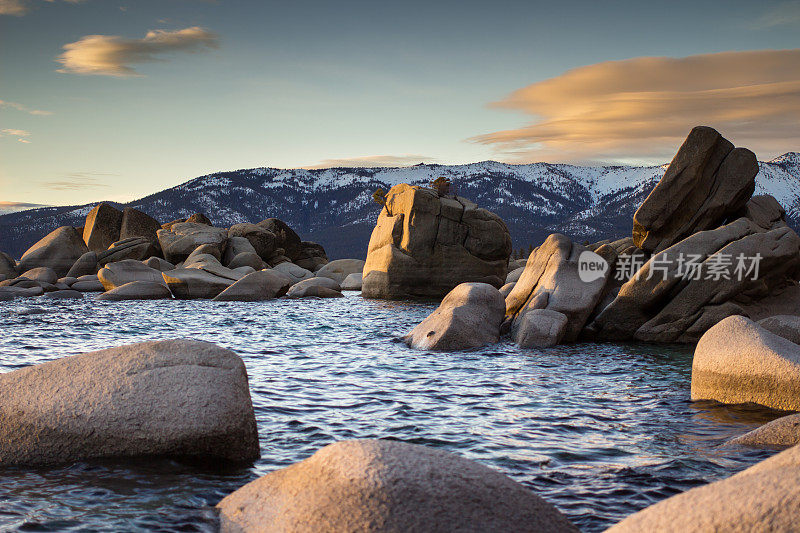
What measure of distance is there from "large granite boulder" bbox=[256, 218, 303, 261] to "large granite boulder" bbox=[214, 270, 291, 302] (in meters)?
18.5

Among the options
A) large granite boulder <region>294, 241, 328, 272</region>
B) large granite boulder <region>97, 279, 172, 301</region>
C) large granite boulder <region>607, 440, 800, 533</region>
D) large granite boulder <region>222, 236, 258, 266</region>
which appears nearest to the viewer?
large granite boulder <region>607, 440, 800, 533</region>

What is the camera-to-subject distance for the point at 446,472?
16.6 ft

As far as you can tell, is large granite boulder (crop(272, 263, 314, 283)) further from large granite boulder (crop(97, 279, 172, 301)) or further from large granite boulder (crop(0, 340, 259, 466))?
large granite boulder (crop(0, 340, 259, 466))

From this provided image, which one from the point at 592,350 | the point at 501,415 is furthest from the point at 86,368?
the point at 592,350

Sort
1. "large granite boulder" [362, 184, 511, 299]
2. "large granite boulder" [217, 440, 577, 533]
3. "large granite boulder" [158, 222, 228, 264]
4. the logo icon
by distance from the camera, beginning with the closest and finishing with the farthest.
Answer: "large granite boulder" [217, 440, 577, 533] < the logo icon < "large granite boulder" [362, 184, 511, 299] < "large granite boulder" [158, 222, 228, 264]

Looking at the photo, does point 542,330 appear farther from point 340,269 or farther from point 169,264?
point 340,269

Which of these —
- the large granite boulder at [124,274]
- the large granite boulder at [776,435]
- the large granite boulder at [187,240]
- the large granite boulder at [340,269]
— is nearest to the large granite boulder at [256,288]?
the large granite boulder at [124,274]

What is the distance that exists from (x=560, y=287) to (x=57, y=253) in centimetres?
3927

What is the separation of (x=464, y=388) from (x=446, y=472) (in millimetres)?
7558

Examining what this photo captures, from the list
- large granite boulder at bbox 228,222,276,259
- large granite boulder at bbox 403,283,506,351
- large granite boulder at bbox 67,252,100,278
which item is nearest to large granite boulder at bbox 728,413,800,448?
large granite boulder at bbox 403,283,506,351

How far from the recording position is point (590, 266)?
20.3 metres

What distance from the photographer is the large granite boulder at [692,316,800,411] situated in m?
10.5

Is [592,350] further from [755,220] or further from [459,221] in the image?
[459,221]

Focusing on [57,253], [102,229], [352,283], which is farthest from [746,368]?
[102,229]
